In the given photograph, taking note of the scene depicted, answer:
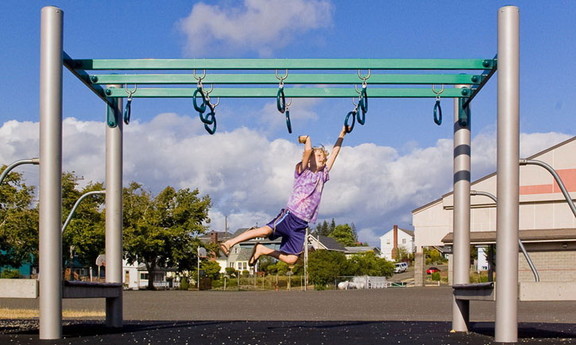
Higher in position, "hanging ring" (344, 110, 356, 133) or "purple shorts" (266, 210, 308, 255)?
"hanging ring" (344, 110, 356, 133)

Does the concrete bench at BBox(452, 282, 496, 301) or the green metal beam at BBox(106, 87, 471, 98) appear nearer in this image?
the concrete bench at BBox(452, 282, 496, 301)

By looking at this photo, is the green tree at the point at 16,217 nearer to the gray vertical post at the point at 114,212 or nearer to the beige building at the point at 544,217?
the beige building at the point at 544,217

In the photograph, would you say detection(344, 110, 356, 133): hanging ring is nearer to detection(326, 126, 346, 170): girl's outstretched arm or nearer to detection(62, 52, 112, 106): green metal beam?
detection(326, 126, 346, 170): girl's outstretched arm

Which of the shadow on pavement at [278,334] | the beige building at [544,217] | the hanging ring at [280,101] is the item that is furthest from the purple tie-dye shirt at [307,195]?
the beige building at [544,217]

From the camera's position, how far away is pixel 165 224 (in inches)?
2210

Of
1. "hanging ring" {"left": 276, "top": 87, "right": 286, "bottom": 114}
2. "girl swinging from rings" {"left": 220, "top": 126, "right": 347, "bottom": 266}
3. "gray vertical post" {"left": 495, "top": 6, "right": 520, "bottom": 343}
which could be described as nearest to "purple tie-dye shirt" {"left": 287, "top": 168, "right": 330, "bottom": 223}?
"girl swinging from rings" {"left": 220, "top": 126, "right": 347, "bottom": 266}

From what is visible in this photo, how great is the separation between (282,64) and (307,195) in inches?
67.3

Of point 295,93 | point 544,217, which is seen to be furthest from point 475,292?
point 544,217

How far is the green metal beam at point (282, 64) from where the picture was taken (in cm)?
1083

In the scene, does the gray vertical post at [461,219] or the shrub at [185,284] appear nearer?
the gray vertical post at [461,219]

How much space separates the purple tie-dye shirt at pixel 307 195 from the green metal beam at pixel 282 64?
55.1 inches

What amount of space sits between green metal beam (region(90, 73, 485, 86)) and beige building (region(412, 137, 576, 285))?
2703 cm

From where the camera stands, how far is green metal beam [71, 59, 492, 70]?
1083cm

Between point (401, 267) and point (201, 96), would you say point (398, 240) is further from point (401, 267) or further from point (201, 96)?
point (201, 96)
